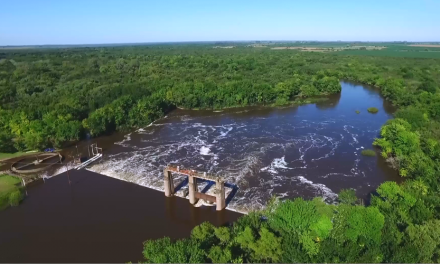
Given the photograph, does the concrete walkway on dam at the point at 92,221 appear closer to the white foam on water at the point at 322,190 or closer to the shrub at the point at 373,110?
the white foam on water at the point at 322,190

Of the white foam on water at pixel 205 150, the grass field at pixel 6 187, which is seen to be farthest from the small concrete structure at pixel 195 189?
the grass field at pixel 6 187

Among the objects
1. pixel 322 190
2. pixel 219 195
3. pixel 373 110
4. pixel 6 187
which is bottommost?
pixel 6 187

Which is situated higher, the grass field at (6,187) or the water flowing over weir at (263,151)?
the water flowing over weir at (263,151)

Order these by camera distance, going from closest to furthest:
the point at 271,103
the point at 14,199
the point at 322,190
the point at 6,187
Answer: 1. the point at 14,199
2. the point at 322,190
3. the point at 6,187
4. the point at 271,103

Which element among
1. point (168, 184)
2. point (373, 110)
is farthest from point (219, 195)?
point (373, 110)

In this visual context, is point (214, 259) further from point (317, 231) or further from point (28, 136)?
point (28, 136)

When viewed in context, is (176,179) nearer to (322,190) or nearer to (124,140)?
(322,190)
